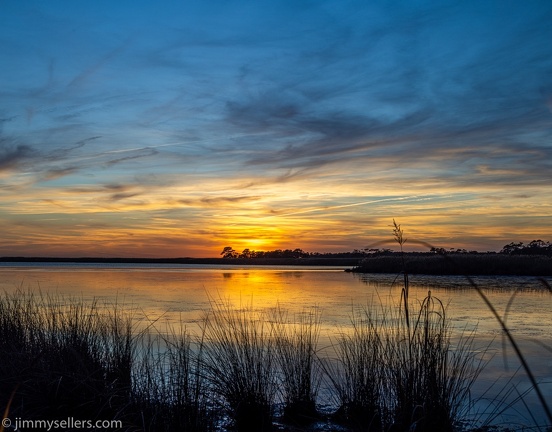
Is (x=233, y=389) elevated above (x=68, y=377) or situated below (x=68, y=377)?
→ below

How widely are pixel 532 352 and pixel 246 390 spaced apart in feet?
19.9

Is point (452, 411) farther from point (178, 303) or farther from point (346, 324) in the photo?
point (178, 303)

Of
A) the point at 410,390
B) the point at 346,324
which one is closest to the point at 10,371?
the point at 410,390

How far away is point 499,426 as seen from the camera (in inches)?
205

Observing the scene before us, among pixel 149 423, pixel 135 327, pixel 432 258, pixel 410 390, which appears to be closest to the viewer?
pixel 149 423

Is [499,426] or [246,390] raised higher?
[246,390]

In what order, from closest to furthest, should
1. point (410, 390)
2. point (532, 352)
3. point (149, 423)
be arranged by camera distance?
point (149, 423) < point (410, 390) < point (532, 352)

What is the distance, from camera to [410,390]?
4742mm

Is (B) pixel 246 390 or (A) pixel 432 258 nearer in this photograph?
(B) pixel 246 390

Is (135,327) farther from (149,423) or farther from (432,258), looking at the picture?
(432,258)

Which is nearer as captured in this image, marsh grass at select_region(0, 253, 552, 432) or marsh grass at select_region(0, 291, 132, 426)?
marsh grass at select_region(0, 253, 552, 432)

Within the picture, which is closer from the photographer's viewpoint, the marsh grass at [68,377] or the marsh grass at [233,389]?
the marsh grass at [233,389]

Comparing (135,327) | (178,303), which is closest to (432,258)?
(178,303)

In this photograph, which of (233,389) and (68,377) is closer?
(68,377)
